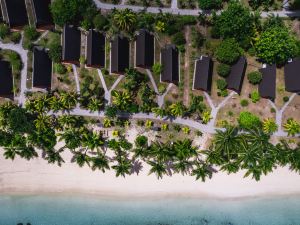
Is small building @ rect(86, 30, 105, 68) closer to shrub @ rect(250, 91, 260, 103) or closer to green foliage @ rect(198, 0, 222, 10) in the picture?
green foliage @ rect(198, 0, 222, 10)

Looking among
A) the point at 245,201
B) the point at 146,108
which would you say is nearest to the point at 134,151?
the point at 146,108

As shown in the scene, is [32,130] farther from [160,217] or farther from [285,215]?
[285,215]

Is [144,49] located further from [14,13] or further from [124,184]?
[124,184]

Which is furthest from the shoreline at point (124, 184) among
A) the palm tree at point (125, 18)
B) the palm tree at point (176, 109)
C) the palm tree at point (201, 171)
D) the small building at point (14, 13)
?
the palm tree at point (125, 18)

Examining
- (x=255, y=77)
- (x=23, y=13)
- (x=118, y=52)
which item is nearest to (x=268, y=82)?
(x=255, y=77)

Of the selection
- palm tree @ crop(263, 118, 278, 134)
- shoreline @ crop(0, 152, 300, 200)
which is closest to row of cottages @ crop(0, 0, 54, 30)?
shoreline @ crop(0, 152, 300, 200)

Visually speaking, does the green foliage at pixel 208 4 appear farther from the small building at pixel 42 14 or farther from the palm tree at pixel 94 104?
the small building at pixel 42 14
